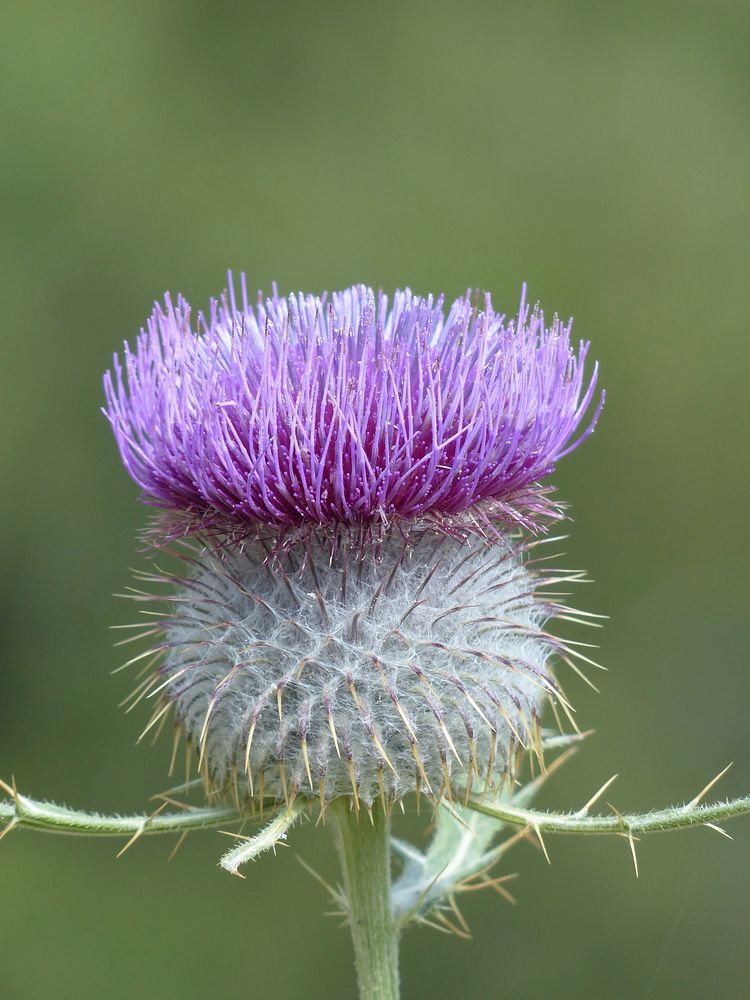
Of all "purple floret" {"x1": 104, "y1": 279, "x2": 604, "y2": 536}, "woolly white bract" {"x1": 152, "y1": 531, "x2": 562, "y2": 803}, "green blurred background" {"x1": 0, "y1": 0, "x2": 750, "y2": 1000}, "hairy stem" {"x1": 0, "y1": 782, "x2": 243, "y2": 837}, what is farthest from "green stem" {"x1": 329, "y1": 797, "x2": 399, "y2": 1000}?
"green blurred background" {"x1": 0, "y1": 0, "x2": 750, "y2": 1000}

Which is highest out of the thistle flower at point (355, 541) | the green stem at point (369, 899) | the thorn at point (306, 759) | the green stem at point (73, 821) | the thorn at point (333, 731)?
the thistle flower at point (355, 541)

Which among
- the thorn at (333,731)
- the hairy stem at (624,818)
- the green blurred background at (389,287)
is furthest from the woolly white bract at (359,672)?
the green blurred background at (389,287)

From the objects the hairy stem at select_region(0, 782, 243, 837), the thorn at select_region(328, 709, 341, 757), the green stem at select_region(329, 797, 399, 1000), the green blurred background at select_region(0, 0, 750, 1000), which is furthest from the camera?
the green blurred background at select_region(0, 0, 750, 1000)

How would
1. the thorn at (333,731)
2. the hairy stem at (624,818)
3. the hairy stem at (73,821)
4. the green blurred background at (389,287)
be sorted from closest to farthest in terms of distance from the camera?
the hairy stem at (624,818) < the hairy stem at (73,821) < the thorn at (333,731) < the green blurred background at (389,287)

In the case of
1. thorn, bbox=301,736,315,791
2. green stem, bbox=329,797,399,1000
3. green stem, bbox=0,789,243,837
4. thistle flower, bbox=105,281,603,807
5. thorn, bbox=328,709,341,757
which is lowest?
green stem, bbox=329,797,399,1000

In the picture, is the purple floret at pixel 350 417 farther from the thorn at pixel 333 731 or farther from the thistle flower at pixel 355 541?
the thorn at pixel 333 731

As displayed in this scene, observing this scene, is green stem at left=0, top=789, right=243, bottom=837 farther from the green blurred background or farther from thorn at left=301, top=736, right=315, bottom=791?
the green blurred background

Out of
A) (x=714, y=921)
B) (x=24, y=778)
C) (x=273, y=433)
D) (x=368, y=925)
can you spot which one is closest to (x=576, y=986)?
(x=714, y=921)

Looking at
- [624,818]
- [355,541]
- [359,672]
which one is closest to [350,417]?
[355,541]
